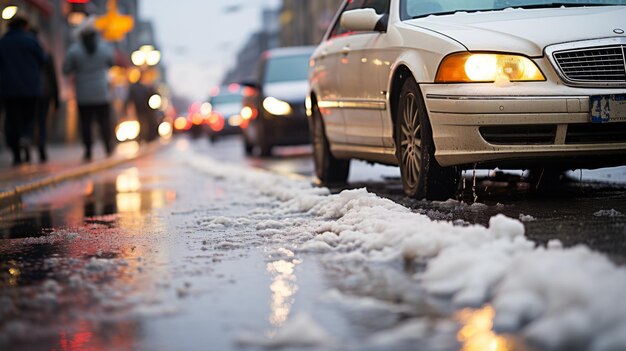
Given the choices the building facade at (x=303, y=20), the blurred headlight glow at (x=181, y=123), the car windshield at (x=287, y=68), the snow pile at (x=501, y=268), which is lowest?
the blurred headlight glow at (x=181, y=123)

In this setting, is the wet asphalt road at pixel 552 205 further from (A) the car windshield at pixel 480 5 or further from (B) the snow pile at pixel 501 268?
(A) the car windshield at pixel 480 5

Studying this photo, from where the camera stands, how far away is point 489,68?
7.34m

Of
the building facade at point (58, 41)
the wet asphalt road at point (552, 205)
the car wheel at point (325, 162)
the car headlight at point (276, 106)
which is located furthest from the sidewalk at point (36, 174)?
the building facade at point (58, 41)

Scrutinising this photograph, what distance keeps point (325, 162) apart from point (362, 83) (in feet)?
7.06

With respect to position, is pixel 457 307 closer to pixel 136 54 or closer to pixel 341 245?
pixel 341 245

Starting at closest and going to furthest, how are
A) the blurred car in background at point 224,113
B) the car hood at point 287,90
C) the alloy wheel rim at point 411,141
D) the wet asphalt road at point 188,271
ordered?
the wet asphalt road at point 188,271
the alloy wheel rim at point 411,141
the car hood at point 287,90
the blurred car in background at point 224,113

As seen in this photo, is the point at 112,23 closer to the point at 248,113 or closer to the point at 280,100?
the point at 248,113

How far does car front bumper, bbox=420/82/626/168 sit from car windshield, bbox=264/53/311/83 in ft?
38.0

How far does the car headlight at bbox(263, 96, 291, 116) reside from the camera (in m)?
18.5

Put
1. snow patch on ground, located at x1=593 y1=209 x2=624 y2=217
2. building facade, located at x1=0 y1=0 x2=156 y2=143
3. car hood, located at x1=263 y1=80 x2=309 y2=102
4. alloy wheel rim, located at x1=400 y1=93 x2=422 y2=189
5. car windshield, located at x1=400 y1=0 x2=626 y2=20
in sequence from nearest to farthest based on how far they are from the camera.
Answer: snow patch on ground, located at x1=593 y1=209 x2=624 y2=217 → alloy wheel rim, located at x1=400 y1=93 x2=422 y2=189 → car windshield, located at x1=400 y1=0 x2=626 y2=20 → car hood, located at x1=263 y1=80 x2=309 y2=102 → building facade, located at x1=0 y1=0 x2=156 y2=143

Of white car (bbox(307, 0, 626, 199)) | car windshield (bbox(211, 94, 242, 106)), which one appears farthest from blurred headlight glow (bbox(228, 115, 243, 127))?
white car (bbox(307, 0, 626, 199))

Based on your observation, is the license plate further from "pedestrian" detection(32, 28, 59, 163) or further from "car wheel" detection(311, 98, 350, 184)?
"pedestrian" detection(32, 28, 59, 163)

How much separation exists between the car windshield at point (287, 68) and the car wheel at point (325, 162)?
7745 mm

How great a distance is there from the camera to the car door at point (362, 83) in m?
8.75
